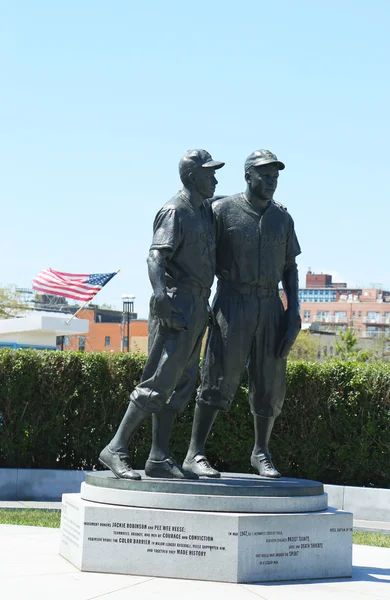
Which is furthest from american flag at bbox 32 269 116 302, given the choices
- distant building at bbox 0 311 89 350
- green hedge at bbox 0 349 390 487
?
green hedge at bbox 0 349 390 487

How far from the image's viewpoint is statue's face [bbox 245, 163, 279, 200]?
26.0 feet

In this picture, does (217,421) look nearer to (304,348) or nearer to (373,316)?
(304,348)

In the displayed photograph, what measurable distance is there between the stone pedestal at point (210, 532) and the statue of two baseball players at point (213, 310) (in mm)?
381

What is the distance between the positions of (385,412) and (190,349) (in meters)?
6.72

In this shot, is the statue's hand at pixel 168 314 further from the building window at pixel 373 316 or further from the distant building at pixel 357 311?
the building window at pixel 373 316

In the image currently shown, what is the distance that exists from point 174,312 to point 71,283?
2051 cm

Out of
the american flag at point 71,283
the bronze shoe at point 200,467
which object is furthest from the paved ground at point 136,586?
the american flag at point 71,283

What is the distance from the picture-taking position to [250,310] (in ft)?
25.8

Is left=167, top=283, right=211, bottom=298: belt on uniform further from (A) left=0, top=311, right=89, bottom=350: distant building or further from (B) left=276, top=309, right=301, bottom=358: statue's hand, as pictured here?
(A) left=0, top=311, right=89, bottom=350: distant building

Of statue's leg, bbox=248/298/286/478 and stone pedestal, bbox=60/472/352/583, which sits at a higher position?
statue's leg, bbox=248/298/286/478

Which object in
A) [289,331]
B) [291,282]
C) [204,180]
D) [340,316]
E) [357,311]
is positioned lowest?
[289,331]

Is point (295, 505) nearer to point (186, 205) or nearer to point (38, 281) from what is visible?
point (186, 205)

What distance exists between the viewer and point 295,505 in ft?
23.4

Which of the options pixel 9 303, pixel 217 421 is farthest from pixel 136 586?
pixel 9 303
